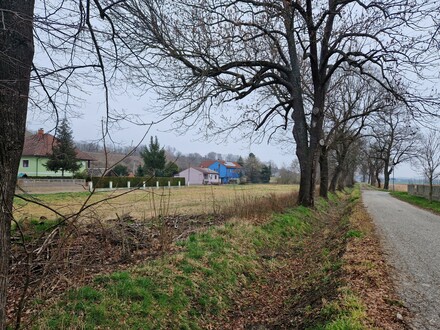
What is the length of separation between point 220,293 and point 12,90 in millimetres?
4626

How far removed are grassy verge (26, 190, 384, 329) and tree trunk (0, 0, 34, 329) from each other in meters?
1.42

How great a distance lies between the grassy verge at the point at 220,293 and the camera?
4.14 m

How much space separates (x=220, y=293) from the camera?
19.2 feet

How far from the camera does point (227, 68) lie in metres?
11.8

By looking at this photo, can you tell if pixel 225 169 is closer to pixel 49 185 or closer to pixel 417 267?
pixel 49 185

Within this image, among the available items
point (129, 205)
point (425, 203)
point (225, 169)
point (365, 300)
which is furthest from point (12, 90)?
point (225, 169)

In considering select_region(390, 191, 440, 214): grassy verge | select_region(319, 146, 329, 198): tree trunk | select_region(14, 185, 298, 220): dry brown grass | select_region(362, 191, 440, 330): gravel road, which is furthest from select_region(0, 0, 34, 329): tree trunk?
select_region(319, 146, 329, 198): tree trunk

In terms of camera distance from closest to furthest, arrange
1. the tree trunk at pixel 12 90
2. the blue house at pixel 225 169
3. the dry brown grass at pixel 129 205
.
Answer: the tree trunk at pixel 12 90, the dry brown grass at pixel 129 205, the blue house at pixel 225 169

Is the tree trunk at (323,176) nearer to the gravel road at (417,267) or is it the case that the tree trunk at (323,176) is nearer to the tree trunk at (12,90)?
the gravel road at (417,267)

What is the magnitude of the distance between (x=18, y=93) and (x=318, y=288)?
5.28 meters

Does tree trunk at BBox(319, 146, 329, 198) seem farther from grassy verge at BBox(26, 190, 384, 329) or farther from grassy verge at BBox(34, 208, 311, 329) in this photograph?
grassy verge at BBox(34, 208, 311, 329)

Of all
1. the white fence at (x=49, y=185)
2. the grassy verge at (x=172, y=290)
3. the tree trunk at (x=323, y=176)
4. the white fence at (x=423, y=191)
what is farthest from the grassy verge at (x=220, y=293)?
the white fence at (x=49, y=185)

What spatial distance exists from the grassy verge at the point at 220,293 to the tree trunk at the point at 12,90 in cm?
142

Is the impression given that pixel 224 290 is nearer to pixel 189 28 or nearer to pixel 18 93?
pixel 18 93
